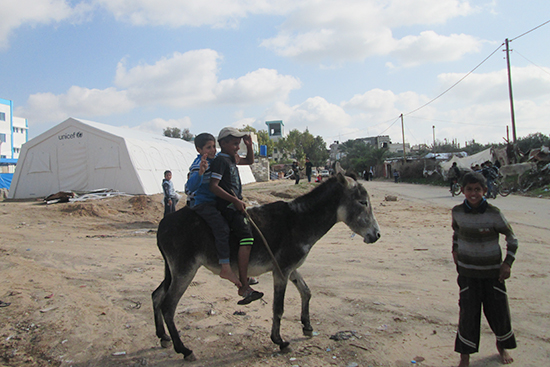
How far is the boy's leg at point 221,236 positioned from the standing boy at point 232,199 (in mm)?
80

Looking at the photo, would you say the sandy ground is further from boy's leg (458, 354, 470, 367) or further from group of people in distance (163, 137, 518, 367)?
group of people in distance (163, 137, 518, 367)

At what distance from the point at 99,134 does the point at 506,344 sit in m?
21.3

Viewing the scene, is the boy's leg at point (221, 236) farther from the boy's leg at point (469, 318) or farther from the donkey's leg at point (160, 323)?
the boy's leg at point (469, 318)

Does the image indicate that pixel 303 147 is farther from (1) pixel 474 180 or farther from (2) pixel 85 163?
(1) pixel 474 180

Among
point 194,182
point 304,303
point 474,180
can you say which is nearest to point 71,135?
point 194,182

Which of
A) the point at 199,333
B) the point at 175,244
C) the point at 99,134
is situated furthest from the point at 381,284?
the point at 99,134

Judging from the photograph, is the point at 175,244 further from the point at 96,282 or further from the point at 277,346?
the point at 96,282

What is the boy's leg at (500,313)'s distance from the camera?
10.3 ft

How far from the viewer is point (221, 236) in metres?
3.55

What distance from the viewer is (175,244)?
12.0 ft

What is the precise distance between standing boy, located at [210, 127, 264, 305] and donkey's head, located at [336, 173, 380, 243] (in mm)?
1130

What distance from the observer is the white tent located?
19625mm

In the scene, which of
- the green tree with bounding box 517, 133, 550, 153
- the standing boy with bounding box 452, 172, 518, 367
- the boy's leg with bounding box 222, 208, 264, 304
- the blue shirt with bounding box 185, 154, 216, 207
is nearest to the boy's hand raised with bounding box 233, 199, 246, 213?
the boy's leg with bounding box 222, 208, 264, 304

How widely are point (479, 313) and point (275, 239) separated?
2.01m
